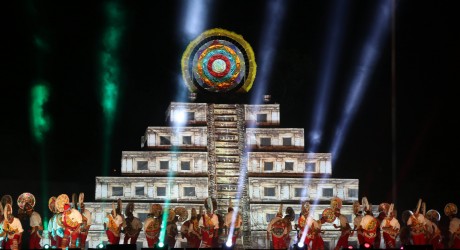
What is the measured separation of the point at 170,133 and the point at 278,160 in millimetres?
4499

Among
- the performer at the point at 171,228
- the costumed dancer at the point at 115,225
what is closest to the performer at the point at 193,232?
the performer at the point at 171,228

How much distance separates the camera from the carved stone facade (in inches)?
A: 1586

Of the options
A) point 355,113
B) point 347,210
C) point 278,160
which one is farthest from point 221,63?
point 355,113

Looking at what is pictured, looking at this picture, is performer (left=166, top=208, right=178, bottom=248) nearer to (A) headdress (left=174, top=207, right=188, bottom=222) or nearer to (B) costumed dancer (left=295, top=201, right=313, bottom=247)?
(A) headdress (left=174, top=207, right=188, bottom=222)

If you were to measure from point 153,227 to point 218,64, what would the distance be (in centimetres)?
818

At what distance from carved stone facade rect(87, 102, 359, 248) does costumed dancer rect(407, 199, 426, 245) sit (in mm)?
5407

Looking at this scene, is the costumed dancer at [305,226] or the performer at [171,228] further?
the performer at [171,228]

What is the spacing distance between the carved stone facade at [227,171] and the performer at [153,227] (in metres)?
3.95

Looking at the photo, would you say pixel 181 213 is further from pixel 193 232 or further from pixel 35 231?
pixel 35 231

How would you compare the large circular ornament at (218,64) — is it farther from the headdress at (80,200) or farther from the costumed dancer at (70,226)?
the costumed dancer at (70,226)

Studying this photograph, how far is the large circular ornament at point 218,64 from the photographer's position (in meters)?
40.8

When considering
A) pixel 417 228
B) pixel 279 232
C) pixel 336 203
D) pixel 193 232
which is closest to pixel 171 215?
pixel 193 232

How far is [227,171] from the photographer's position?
41.4 metres

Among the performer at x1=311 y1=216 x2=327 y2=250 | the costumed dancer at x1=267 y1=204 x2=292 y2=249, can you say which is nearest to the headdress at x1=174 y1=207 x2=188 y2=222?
the costumed dancer at x1=267 y1=204 x2=292 y2=249
